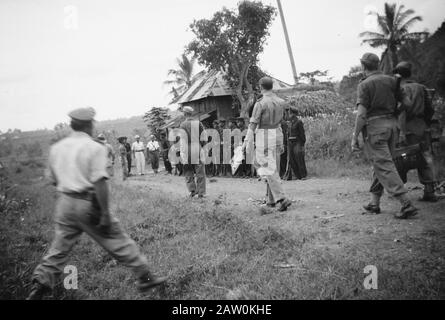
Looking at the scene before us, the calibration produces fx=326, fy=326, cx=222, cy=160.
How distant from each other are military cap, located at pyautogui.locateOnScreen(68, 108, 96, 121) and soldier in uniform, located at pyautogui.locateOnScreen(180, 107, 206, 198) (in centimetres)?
455

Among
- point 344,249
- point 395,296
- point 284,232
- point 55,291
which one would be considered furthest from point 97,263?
point 395,296

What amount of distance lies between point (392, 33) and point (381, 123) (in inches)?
1711

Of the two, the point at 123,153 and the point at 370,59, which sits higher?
the point at 370,59

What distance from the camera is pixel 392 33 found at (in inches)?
1598

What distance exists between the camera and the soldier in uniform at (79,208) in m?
2.99

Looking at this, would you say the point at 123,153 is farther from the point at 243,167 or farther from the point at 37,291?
the point at 37,291

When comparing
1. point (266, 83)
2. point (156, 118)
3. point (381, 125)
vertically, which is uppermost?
point (156, 118)

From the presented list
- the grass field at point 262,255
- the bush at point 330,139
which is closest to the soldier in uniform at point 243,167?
the bush at point 330,139

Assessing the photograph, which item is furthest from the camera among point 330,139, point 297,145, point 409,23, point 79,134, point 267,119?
point 409,23

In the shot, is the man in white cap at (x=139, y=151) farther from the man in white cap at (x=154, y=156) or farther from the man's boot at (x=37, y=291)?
the man's boot at (x=37, y=291)

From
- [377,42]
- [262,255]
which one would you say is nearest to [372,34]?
[377,42]

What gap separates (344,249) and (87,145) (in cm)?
307

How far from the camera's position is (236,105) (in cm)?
2512
